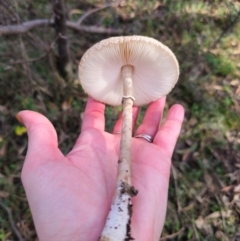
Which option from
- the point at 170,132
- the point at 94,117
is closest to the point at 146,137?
the point at 170,132

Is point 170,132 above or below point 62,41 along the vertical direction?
below

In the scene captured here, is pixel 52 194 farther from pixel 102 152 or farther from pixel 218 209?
pixel 218 209

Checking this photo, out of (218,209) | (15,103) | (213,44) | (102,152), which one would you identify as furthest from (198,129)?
(15,103)

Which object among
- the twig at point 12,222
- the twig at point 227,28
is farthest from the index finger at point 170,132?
the twig at point 227,28

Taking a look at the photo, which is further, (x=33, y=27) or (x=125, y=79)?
(x=33, y=27)

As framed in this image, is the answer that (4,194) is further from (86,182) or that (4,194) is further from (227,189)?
(227,189)

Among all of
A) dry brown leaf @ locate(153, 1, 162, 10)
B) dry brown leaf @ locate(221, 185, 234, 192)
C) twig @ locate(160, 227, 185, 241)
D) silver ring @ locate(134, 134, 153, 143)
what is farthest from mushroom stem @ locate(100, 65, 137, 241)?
dry brown leaf @ locate(153, 1, 162, 10)

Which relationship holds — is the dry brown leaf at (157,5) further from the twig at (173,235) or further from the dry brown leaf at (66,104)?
the twig at (173,235)
